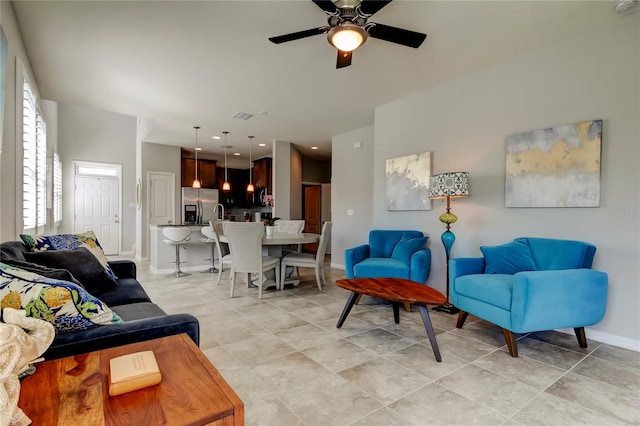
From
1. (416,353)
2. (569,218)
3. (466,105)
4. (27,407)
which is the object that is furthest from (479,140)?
(27,407)

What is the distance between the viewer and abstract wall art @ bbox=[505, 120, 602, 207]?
107 inches

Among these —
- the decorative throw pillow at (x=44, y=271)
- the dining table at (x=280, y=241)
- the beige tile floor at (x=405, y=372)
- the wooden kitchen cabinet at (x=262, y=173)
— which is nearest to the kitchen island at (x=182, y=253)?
the dining table at (x=280, y=241)

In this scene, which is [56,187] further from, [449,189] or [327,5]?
[449,189]

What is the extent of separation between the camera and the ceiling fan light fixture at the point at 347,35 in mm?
2064

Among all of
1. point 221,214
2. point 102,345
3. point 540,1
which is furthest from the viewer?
point 221,214

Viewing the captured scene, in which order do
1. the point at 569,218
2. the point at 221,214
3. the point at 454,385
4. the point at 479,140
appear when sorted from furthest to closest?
the point at 221,214 < the point at 479,140 < the point at 569,218 < the point at 454,385

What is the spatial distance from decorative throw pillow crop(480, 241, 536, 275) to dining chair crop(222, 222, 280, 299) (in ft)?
8.26

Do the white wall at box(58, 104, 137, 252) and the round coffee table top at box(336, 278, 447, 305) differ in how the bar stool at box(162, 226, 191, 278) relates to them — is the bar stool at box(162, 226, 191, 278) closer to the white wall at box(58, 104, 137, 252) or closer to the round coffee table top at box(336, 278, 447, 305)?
the round coffee table top at box(336, 278, 447, 305)

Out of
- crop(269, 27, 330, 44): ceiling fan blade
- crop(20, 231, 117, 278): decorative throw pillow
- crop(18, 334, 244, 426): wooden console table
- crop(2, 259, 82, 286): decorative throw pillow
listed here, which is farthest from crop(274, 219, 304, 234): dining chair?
crop(18, 334, 244, 426): wooden console table

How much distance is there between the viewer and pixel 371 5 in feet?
6.79

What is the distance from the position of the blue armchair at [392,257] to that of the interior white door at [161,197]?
5.44 metres

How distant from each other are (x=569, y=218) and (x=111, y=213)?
9.28 m

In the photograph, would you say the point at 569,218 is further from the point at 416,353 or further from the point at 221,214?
the point at 221,214

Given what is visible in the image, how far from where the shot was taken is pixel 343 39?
7.07 feet
